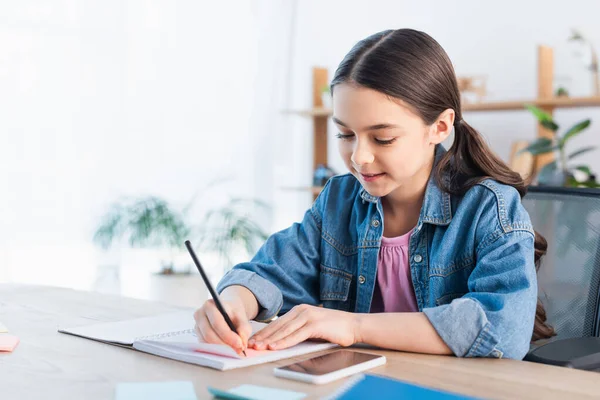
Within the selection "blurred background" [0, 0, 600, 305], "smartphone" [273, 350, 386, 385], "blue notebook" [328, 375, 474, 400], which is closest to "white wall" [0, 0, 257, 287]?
"blurred background" [0, 0, 600, 305]

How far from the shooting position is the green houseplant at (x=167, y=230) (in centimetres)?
349

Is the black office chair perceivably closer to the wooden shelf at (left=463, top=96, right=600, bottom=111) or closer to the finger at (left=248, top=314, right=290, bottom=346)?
the finger at (left=248, top=314, right=290, bottom=346)

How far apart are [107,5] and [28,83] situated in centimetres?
57

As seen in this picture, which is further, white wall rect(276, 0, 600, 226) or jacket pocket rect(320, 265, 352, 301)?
white wall rect(276, 0, 600, 226)

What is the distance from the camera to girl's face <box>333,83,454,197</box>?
4.08 ft

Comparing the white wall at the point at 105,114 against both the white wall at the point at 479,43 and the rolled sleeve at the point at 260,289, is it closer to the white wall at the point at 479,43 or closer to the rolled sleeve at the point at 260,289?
the white wall at the point at 479,43

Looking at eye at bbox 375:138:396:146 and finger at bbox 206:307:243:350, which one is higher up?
eye at bbox 375:138:396:146

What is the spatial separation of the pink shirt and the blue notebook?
1.65 feet

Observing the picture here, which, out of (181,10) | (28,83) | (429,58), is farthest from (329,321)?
(181,10)

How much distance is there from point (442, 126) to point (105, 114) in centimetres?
271

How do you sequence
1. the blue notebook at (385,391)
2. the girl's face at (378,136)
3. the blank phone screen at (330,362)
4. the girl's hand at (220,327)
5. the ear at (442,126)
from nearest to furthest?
1. the blue notebook at (385,391)
2. the blank phone screen at (330,362)
3. the girl's hand at (220,327)
4. the girl's face at (378,136)
5. the ear at (442,126)

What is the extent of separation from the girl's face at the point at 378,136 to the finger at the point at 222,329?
1.14ft

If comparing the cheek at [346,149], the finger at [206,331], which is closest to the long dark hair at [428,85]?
the cheek at [346,149]

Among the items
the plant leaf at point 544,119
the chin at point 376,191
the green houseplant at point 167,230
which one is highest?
the plant leaf at point 544,119
